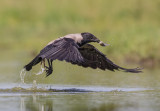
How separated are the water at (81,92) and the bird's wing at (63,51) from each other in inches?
26.8

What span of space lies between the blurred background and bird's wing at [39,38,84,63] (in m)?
1.42

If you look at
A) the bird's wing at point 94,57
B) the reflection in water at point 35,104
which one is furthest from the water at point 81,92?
the bird's wing at point 94,57

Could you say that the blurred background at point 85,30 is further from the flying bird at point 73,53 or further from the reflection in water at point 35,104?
the reflection in water at point 35,104

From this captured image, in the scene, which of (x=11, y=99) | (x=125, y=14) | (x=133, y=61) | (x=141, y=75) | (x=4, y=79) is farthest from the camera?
(x=125, y=14)

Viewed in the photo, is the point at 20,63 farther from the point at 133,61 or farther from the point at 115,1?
the point at 115,1

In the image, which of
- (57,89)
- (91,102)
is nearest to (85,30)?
(57,89)

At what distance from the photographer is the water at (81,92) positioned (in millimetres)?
8648

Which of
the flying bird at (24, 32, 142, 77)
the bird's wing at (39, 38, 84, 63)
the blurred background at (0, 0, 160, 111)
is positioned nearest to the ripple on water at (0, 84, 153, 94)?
the flying bird at (24, 32, 142, 77)

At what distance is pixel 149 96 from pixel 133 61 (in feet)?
24.4

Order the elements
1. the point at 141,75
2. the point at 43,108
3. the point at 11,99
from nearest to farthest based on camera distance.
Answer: the point at 43,108 → the point at 11,99 → the point at 141,75

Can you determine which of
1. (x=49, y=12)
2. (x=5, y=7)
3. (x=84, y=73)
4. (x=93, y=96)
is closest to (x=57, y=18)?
(x=49, y=12)

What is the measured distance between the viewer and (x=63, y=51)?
992cm

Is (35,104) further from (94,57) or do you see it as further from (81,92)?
(94,57)

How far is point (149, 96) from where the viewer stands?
980 centimetres
